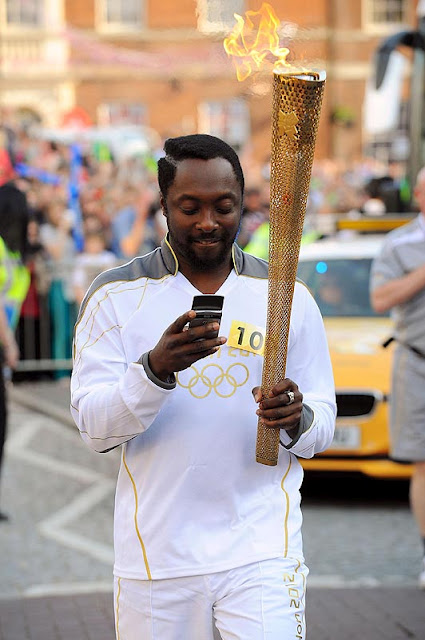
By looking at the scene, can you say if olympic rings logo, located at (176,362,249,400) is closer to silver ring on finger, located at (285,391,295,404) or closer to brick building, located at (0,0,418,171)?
silver ring on finger, located at (285,391,295,404)

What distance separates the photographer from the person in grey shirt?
5730 millimetres

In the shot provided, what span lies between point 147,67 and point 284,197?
116 ft

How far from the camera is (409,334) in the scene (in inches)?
228

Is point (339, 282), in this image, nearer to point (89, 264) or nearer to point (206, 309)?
point (89, 264)

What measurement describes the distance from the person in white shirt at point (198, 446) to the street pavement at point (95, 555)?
2.31 metres

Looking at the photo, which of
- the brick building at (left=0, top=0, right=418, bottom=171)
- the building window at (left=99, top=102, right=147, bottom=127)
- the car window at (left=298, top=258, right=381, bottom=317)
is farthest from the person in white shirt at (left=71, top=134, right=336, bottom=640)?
the building window at (left=99, top=102, right=147, bottom=127)

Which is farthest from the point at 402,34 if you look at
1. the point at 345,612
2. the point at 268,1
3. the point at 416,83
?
the point at 268,1

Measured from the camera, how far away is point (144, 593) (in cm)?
289

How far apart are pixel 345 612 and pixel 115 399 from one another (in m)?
3.00

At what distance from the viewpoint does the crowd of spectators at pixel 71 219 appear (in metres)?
11.6

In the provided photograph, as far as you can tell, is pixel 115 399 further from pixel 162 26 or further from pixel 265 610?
pixel 162 26

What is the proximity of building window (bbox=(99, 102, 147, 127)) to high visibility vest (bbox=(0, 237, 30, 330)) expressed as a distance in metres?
30.2

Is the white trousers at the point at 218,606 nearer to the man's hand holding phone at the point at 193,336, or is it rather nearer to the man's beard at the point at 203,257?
the man's hand holding phone at the point at 193,336

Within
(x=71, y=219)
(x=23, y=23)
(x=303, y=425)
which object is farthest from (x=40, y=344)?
(x=23, y=23)
